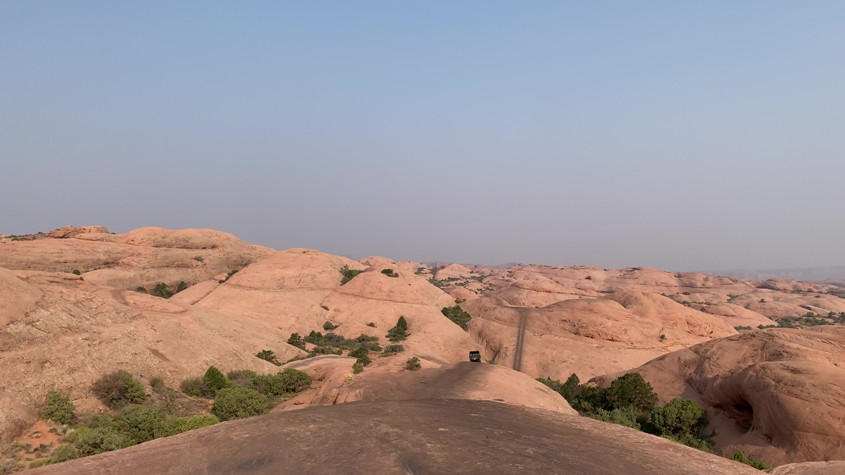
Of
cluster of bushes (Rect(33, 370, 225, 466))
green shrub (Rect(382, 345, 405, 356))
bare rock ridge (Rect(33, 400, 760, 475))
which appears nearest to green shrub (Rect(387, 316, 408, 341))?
green shrub (Rect(382, 345, 405, 356))

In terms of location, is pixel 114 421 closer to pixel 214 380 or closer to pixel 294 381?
pixel 214 380

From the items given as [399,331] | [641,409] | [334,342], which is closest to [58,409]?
[334,342]

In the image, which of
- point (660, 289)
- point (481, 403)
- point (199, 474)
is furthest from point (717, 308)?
point (199, 474)

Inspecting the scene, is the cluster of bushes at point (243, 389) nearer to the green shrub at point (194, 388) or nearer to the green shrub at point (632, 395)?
the green shrub at point (194, 388)

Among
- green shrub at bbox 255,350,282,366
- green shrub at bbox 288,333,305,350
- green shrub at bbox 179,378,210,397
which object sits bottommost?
green shrub at bbox 288,333,305,350

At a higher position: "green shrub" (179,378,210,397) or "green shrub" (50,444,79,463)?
"green shrub" (50,444,79,463)

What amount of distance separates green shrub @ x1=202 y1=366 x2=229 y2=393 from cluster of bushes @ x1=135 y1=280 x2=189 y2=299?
36572 millimetres

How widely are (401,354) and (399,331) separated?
9529 millimetres

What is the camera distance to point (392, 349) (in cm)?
4503

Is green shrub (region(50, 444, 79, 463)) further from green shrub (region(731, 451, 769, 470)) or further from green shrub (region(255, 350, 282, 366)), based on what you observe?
green shrub (region(731, 451, 769, 470))

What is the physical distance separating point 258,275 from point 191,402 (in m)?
35.9

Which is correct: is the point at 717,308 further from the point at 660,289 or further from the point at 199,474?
the point at 199,474

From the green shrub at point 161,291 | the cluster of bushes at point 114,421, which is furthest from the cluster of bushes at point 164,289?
the cluster of bushes at point 114,421

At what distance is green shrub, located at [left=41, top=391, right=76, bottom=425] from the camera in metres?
20.8
